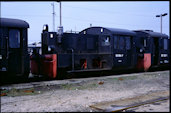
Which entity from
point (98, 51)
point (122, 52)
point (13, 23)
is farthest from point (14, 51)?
point (122, 52)

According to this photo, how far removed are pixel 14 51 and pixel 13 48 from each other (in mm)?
138

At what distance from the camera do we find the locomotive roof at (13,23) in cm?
813

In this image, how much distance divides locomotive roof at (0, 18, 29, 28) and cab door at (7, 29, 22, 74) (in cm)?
23

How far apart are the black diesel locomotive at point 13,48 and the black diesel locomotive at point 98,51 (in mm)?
1831

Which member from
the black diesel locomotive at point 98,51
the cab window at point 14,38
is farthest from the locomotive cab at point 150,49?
the cab window at point 14,38

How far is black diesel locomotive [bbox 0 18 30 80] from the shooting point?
8.00 meters

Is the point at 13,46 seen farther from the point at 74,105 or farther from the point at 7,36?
the point at 74,105

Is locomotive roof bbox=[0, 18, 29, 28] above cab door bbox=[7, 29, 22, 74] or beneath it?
above

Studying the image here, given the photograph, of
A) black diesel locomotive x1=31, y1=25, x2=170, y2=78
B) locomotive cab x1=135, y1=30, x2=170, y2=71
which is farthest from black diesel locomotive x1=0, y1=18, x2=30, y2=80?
locomotive cab x1=135, y1=30, x2=170, y2=71

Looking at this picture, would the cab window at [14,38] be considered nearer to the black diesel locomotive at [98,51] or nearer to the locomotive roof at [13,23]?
the locomotive roof at [13,23]

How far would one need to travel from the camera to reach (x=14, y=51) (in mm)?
8328

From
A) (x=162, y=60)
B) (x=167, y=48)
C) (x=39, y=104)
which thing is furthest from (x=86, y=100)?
(x=167, y=48)

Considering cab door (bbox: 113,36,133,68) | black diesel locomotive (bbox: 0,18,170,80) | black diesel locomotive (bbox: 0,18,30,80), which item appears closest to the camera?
black diesel locomotive (bbox: 0,18,30,80)

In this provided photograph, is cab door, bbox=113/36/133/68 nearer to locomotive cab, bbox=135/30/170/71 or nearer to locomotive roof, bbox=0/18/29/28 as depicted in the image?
locomotive cab, bbox=135/30/170/71
